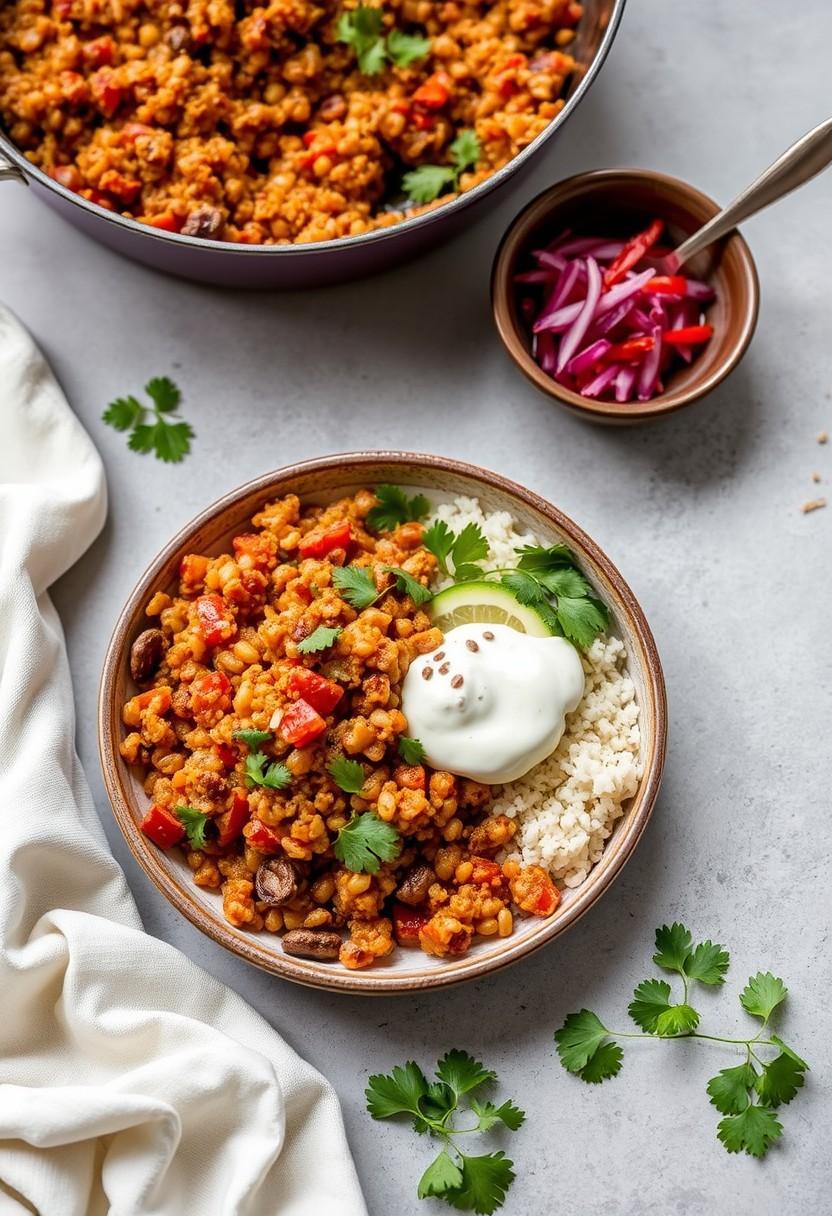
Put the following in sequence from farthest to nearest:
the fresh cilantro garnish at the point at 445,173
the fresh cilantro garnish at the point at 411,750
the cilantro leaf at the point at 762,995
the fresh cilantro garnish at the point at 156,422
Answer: the fresh cilantro garnish at the point at 156,422 < the fresh cilantro garnish at the point at 445,173 < the cilantro leaf at the point at 762,995 < the fresh cilantro garnish at the point at 411,750

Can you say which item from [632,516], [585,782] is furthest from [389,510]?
[585,782]

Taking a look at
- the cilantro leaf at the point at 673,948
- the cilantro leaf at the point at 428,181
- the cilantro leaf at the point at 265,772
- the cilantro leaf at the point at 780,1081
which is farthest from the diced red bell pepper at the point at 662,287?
the cilantro leaf at the point at 780,1081

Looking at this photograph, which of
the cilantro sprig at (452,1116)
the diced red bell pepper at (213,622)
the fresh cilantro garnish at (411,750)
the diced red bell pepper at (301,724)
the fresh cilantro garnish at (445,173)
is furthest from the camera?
the fresh cilantro garnish at (445,173)

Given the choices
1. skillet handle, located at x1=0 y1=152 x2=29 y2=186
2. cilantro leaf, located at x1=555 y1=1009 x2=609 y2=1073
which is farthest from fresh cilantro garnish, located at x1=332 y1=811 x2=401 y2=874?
skillet handle, located at x1=0 y1=152 x2=29 y2=186

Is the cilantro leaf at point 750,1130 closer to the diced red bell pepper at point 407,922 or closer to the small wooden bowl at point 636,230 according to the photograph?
the diced red bell pepper at point 407,922

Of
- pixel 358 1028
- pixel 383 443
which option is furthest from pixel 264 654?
pixel 358 1028

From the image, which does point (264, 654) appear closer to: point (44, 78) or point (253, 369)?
point (253, 369)

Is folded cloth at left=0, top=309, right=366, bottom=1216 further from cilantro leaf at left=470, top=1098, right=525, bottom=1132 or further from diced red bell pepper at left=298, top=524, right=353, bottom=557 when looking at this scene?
diced red bell pepper at left=298, top=524, right=353, bottom=557

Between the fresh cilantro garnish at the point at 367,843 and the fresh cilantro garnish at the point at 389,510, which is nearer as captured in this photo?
the fresh cilantro garnish at the point at 367,843
